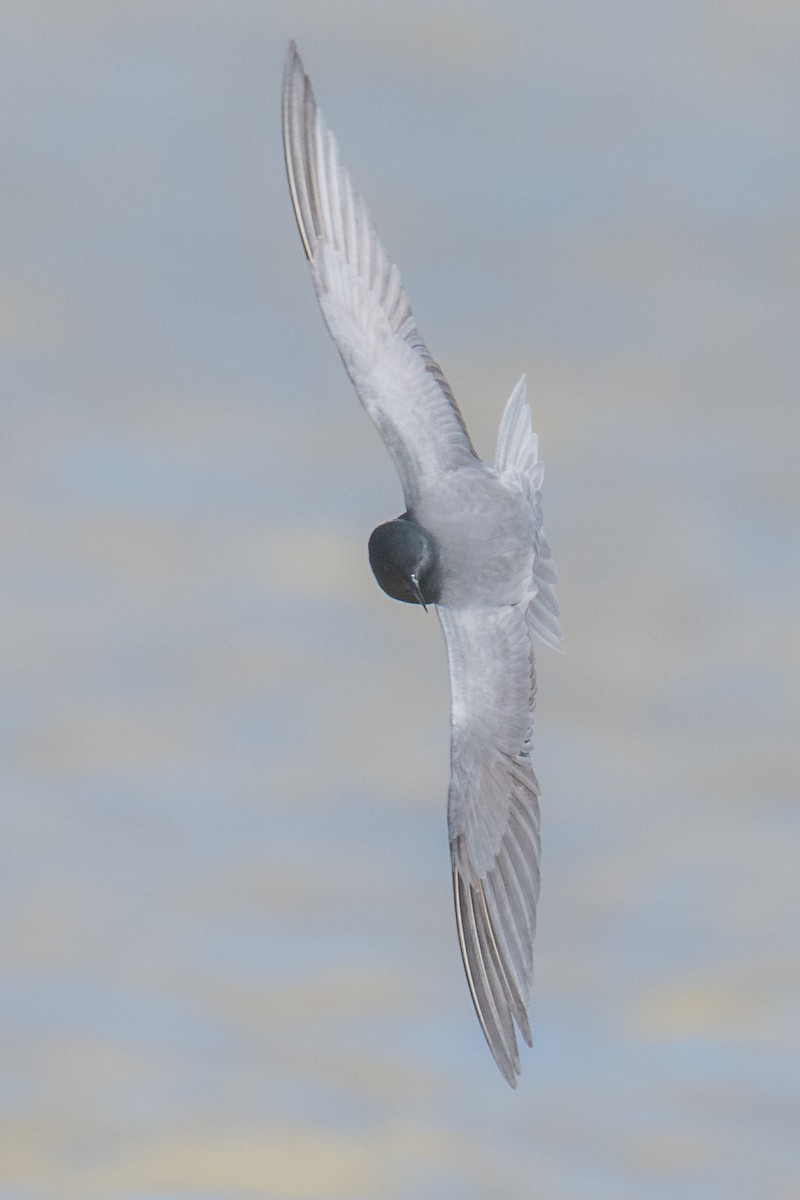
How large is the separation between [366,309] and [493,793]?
4.02ft

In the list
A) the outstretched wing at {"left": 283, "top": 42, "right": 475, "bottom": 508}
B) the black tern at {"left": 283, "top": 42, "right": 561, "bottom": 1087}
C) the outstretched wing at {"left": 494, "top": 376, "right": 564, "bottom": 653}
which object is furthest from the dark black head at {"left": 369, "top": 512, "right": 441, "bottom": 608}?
the outstretched wing at {"left": 494, "top": 376, "right": 564, "bottom": 653}

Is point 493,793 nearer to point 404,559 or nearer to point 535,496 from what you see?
point 404,559

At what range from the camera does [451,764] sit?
4.16m

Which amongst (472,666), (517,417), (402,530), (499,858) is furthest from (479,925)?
(517,417)

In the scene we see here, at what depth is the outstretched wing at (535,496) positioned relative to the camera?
4.41 m

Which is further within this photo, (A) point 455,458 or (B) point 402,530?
(A) point 455,458

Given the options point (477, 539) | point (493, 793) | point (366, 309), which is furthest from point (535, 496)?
point (493, 793)

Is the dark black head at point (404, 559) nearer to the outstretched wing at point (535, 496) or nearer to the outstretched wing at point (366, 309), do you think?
the outstretched wing at point (366, 309)

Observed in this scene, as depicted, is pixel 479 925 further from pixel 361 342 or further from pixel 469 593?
pixel 361 342

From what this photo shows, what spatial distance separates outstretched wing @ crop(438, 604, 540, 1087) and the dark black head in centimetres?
18

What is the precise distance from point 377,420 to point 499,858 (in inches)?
42.5

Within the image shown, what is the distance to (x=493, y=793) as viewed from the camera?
425cm

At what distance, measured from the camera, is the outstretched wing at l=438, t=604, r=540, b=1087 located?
4160 millimetres

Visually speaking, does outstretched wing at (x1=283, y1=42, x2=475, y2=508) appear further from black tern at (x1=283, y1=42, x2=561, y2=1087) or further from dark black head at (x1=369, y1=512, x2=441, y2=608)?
dark black head at (x1=369, y1=512, x2=441, y2=608)
